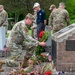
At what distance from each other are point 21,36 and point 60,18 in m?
5.08

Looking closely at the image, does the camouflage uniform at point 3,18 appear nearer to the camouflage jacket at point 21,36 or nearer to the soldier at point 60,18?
the soldier at point 60,18

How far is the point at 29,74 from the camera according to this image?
9039 mm

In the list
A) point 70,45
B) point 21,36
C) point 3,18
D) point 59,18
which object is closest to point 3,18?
point 3,18

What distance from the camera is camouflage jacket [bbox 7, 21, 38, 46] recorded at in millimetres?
12078

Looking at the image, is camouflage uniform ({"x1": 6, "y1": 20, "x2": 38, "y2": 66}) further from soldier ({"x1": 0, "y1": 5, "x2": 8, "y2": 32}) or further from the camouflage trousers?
soldier ({"x1": 0, "y1": 5, "x2": 8, "y2": 32})

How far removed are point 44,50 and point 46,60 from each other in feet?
7.45

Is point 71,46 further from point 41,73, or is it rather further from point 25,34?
point 41,73

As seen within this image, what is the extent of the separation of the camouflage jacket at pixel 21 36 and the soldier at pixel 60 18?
4.64 metres

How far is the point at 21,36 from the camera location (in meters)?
12.4

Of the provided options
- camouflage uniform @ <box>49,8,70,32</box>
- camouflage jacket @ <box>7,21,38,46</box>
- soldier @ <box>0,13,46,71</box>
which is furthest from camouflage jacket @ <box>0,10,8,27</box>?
camouflage jacket @ <box>7,21,38,46</box>

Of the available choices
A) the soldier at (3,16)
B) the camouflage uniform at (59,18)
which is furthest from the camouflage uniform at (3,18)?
the camouflage uniform at (59,18)

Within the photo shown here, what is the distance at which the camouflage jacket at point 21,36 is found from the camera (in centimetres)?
1208

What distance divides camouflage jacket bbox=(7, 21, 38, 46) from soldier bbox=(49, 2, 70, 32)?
4643 millimetres

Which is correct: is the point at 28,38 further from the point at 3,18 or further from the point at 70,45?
the point at 3,18
